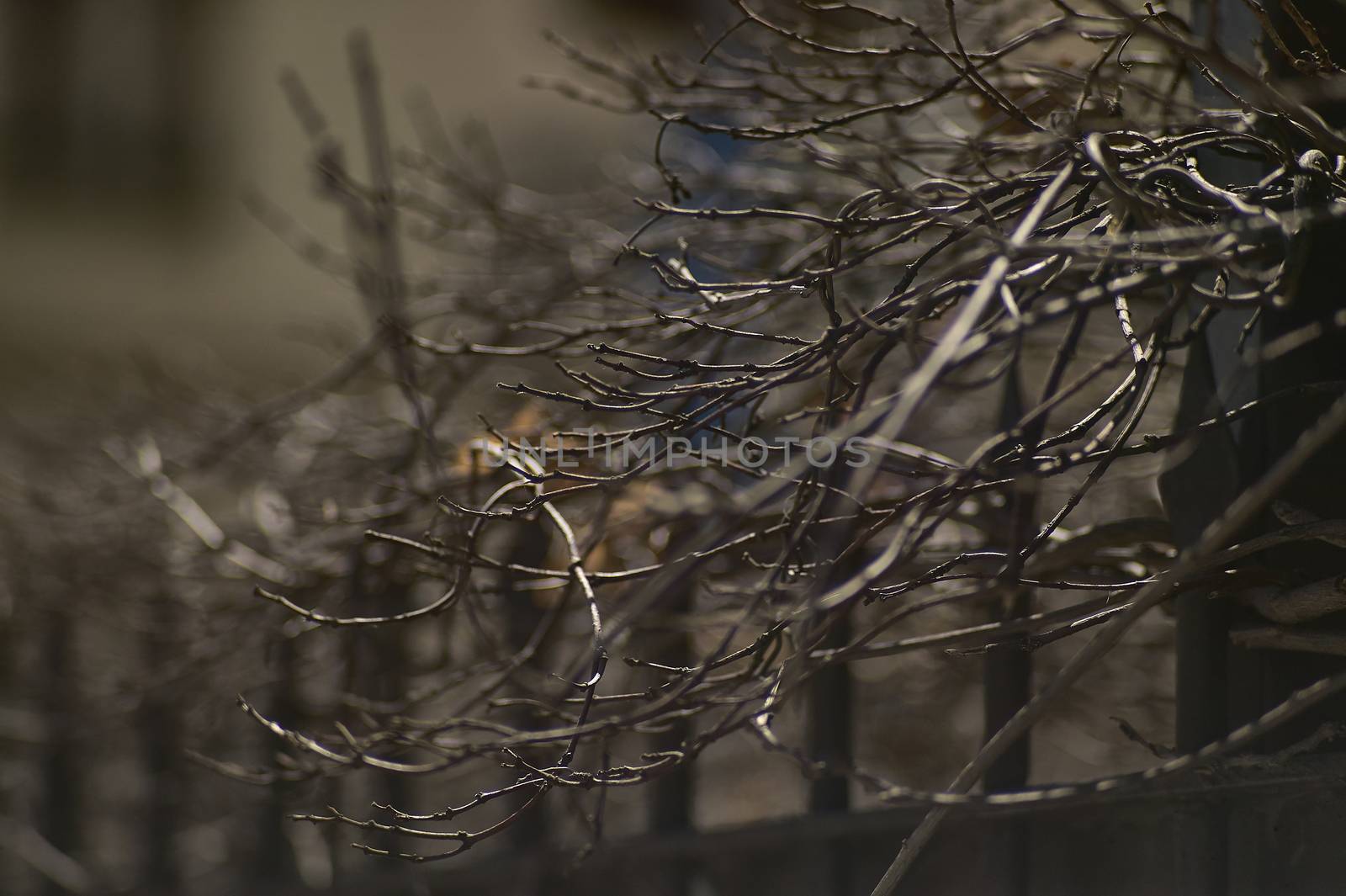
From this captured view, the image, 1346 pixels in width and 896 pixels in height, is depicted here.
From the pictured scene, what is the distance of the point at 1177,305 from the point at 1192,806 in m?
0.85

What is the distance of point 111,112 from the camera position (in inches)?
287

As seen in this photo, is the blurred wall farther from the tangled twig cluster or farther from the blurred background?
the tangled twig cluster

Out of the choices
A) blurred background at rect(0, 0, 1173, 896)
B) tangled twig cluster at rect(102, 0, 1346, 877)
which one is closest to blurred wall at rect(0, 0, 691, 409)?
blurred background at rect(0, 0, 1173, 896)

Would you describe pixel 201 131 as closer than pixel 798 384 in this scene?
No

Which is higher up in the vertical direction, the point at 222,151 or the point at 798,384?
the point at 222,151

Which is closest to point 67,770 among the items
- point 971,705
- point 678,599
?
point 678,599

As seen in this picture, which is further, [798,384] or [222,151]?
[222,151]

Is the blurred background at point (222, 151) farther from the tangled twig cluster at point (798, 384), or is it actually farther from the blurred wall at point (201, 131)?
the tangled twig cluster at point (798, 384)

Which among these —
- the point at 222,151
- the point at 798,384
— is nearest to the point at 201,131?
the point at 222,151

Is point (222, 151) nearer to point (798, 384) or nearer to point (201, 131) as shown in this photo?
point (201, 131)

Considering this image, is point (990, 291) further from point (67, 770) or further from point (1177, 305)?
point (67, 770)

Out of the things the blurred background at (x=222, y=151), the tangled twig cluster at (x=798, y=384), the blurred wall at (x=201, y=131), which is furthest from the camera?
the blurred wall at (x=201, y=131)

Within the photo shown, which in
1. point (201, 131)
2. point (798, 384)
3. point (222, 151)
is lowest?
point (798, 384)

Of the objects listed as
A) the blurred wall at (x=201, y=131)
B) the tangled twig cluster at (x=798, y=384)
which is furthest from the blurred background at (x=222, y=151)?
the tangled twig cluster at (x=798, y=384)
